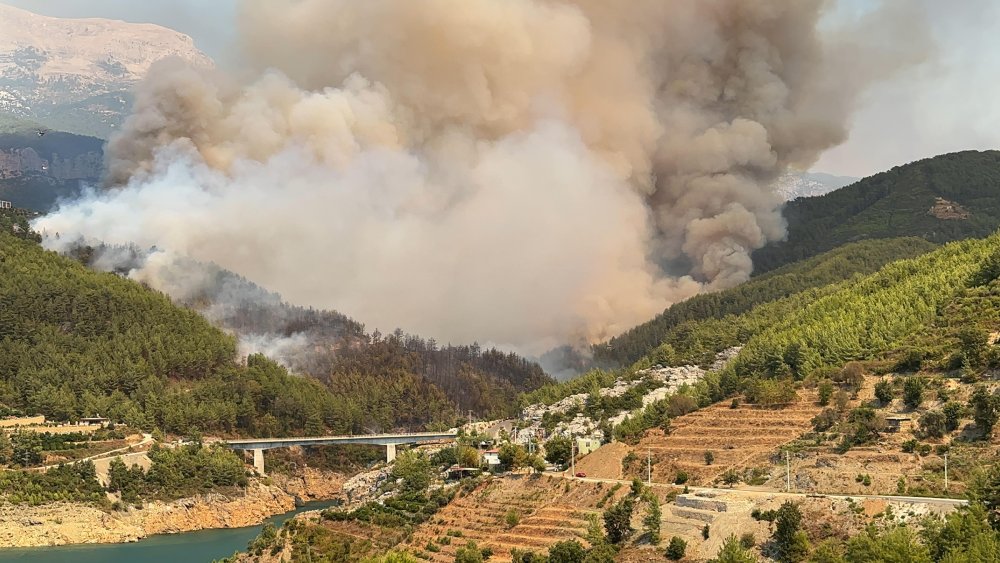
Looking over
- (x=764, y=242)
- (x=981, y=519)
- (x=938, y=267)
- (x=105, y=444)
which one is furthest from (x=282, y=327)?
(x=981, y=519)

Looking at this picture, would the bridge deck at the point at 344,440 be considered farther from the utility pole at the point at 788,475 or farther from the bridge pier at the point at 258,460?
the utility pole at the point at 788,475

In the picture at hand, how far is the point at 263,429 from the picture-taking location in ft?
343

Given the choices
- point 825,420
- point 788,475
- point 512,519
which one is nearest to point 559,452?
point 512,519

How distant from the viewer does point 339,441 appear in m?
105

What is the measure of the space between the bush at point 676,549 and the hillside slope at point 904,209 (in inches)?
3314

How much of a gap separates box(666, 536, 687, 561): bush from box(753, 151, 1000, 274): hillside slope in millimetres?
84174

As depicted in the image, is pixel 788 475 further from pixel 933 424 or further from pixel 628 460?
pixel 628 460

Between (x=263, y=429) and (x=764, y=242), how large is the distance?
54029 millimetres

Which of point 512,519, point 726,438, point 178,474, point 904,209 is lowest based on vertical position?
point 512,519

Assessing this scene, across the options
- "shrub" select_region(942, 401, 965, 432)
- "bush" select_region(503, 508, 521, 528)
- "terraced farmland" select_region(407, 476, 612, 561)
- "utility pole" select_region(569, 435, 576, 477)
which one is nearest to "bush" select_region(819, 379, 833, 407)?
"shrub" select_region(942, 401, 965, 432)

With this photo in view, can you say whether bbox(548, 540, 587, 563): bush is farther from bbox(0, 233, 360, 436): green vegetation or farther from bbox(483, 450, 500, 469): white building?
bbox(0, 233, 360, 436): green vegetation

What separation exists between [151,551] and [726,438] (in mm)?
36001

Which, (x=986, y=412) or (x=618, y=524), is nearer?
(x=618, y=524)

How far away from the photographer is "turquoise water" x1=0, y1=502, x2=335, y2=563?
66.9 metres
